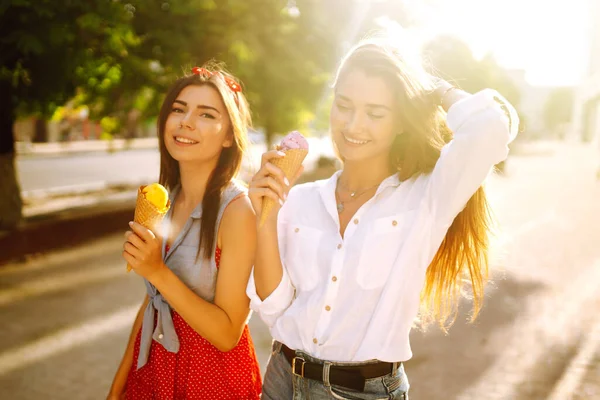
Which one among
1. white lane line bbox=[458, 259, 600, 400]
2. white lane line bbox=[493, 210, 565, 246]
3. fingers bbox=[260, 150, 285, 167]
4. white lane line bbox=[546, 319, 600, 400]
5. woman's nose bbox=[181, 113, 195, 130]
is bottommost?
white lane line bbox=[493, 210, 565, 246]

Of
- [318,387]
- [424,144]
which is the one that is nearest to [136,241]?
[318,387]

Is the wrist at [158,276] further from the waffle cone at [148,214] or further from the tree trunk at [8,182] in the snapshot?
the tree trunk at [8,182]

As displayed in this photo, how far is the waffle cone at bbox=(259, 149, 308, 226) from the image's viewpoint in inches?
78.4

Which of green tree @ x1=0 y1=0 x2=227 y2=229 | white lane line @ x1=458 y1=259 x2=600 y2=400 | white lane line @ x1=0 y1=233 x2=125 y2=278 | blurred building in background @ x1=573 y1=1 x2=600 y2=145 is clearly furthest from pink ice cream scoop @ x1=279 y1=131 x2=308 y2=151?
blurred building in background @ x1=573 y1=1 x2=600 y2=145

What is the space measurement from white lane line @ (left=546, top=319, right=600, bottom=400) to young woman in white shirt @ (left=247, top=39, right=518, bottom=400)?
326 centimetres

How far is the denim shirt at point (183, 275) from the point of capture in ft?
7.49

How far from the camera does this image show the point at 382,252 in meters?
1.98

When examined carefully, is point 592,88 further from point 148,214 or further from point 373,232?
point 148,214

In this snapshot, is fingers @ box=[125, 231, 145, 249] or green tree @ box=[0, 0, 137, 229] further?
green tree @ box=[0, 0, 137, 229]

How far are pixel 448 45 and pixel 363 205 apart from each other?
655 centimetres

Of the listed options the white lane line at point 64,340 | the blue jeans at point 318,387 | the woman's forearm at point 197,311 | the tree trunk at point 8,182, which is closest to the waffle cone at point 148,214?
the woman's forearm at point 197,311

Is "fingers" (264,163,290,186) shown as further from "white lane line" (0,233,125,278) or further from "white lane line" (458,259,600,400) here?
"white lane line" (0,233,125,278)

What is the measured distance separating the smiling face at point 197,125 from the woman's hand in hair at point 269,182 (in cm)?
45

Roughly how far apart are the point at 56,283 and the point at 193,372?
606 centimetres
